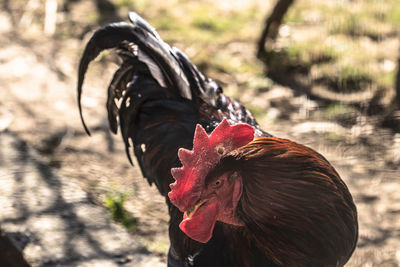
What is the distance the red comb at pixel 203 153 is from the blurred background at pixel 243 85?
115cm

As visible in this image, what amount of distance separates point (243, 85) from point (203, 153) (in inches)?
128

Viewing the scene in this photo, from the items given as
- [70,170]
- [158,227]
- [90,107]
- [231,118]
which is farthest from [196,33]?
[231,118]

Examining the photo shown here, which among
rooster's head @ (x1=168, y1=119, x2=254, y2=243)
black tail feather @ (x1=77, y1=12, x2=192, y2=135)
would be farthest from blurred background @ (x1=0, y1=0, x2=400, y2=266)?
rooster's head @ (x1=168, y1=119, x2=254, y2=243)

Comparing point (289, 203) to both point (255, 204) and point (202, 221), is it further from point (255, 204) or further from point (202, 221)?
point (202, 221)

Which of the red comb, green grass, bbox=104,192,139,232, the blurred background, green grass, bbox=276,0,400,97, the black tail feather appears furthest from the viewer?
green grass, bbox=276,0,400,97

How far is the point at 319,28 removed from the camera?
584 centimetres

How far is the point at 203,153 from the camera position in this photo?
5.76ft

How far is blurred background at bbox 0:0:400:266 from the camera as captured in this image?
3.39 metres

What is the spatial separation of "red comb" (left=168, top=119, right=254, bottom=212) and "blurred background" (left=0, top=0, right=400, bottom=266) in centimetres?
115

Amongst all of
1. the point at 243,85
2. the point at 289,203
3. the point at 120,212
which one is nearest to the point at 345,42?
the point at 243,85

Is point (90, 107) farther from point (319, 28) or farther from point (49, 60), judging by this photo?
point (319, 28)

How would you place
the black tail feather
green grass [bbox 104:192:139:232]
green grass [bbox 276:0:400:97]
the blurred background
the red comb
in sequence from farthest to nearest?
green grass [bbox 276:0:400:97] → the blurred background → green grass [bbox 104:192:139:232] → the black tail feather → the red comb

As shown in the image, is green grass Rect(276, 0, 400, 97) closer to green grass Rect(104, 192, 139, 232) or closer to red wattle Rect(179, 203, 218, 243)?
green grass Rect(104, 192, 139, 232)

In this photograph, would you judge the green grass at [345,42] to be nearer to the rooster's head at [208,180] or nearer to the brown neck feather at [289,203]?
the brown neck feather at [289,203]
